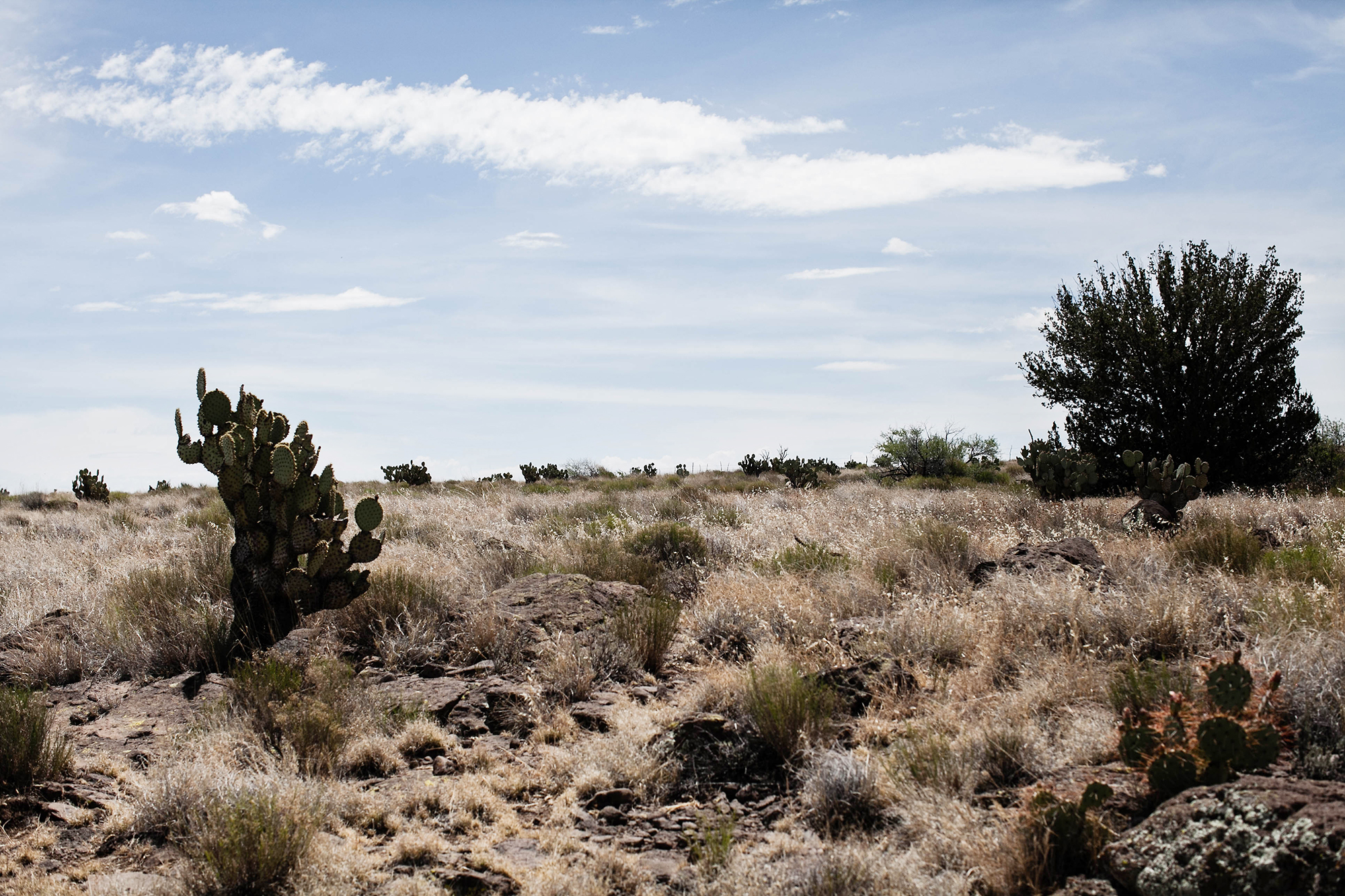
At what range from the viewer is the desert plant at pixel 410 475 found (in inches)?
→ 1074

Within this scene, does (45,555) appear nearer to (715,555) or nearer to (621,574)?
(621,574)

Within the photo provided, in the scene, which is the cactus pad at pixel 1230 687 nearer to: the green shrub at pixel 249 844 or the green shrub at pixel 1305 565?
the green shrub at pixel 1305 565

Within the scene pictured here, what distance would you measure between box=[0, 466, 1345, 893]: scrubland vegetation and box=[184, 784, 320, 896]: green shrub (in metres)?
0.01

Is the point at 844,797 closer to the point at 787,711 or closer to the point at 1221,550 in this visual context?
the point at 787,711

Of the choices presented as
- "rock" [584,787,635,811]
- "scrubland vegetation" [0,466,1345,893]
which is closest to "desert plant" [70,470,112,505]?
"scrubland vegetation" [0,466,1345,893]

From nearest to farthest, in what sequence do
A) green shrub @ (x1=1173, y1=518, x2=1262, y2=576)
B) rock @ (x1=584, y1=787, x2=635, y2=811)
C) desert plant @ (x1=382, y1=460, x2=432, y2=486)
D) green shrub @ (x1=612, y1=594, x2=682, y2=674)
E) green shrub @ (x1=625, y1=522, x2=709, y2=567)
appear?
1. rock @ (x1=584, y1=787, x2=635, y2=811)
2. green shrub @ (x1=612, y1=594, x2=682, y2=674)
3. green shrub @ (x1=1173, y1=518, x2=1262, y2=576)
4. green shrub @ (x1=625, y1=522, x2=709, y2=567)
5. desert plant @ (x1=382, y1=460, x2=432, y2=486)

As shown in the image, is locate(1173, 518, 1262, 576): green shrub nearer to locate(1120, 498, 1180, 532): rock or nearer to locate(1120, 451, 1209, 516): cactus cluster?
locate(1120, 498, 1180, 532): rock

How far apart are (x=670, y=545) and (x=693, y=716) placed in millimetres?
5119

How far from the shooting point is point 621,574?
9.45 m

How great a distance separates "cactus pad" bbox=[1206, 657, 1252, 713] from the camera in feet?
13.2

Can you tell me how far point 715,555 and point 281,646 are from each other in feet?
16.3

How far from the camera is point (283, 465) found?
7.49 meters

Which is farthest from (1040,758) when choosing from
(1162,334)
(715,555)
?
(1162,334)

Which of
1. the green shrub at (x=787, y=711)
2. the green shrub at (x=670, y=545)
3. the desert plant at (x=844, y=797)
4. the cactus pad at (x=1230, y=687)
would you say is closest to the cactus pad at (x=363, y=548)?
the green shrub at (x=670, y=545)
